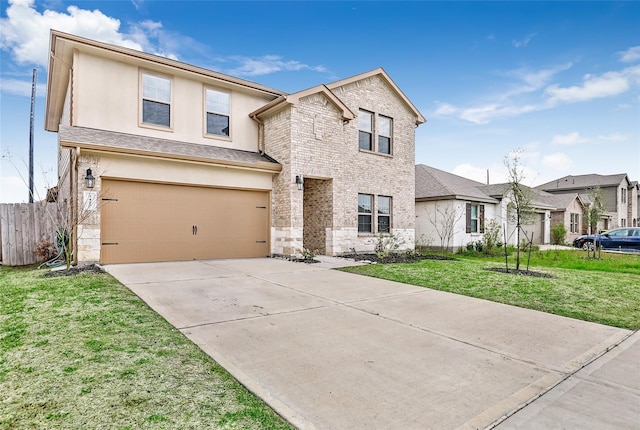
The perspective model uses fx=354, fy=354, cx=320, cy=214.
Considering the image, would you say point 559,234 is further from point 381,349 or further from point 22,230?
point 22,230

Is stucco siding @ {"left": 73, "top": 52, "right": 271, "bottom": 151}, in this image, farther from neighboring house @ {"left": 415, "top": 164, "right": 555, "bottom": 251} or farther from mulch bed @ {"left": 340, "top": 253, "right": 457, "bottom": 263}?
neighboring house @ {"left": 415, "top": 164, "right": 555, "bottom": 251}

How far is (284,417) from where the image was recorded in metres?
2.52

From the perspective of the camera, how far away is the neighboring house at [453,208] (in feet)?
60.0

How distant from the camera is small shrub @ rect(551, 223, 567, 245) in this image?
25469 mm

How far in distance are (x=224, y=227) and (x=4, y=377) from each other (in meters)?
8.80

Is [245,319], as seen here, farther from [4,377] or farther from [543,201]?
[543,201]

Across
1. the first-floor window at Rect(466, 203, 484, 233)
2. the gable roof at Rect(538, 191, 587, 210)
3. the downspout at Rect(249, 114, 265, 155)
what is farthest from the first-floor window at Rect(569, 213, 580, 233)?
the downspout at Rect(249, 114, 265, 155)

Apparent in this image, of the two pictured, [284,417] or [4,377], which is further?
[4,377]

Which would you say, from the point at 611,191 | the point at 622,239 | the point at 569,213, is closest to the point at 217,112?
the point at 622,239

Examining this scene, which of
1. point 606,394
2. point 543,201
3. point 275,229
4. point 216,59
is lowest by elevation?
point 606,394

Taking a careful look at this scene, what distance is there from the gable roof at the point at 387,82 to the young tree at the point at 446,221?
15.7ft

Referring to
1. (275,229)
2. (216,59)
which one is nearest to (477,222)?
(275,229)

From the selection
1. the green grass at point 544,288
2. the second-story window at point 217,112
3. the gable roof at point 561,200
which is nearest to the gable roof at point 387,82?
the second-story window at point 217,112

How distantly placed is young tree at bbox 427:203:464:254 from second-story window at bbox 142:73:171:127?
13524 millimetres
